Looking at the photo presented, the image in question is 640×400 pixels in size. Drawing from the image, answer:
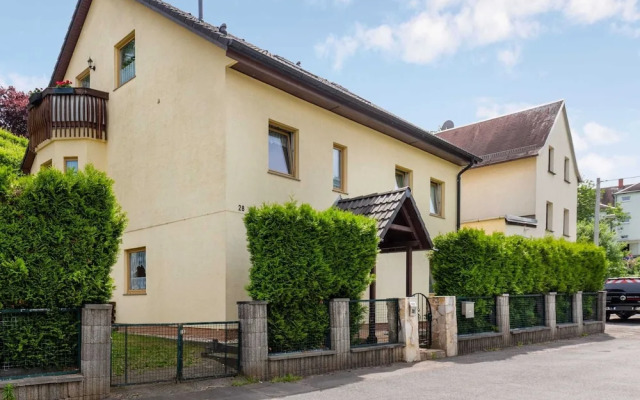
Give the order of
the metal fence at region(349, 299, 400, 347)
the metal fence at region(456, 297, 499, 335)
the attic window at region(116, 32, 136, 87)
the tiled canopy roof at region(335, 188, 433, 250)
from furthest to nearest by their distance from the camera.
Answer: the attic window at region(116, 32, 136, 87), the metal fence at region(456, 297, 499, 335), the tiled canopy roof at region(335, 188, 433, 250), the metal fence at region(349, 299, 400, 347)

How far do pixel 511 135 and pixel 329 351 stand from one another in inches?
804

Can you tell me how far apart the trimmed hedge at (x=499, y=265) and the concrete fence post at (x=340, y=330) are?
4.62 m

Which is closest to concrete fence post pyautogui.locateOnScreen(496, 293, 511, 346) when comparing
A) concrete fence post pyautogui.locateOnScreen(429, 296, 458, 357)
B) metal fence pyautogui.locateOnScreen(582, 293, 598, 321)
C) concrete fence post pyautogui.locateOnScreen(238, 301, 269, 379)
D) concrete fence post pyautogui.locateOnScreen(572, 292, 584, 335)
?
concrete fence post pyautogui.locateOnScreen(429, 296, 458, 357)

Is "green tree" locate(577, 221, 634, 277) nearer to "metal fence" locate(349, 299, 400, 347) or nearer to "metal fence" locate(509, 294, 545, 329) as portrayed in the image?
"metal fence" locate(509, 294, 545, 329)

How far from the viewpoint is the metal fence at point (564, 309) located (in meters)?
16.8

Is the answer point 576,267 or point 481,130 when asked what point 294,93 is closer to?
point 576,267

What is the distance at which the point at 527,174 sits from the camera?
24469 millimetres

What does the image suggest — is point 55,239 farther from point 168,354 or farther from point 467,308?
point 467,308

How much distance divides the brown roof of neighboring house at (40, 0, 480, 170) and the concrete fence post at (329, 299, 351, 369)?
5214 mm

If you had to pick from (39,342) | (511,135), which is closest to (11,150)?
(39,342)

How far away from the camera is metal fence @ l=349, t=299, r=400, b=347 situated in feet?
34.3

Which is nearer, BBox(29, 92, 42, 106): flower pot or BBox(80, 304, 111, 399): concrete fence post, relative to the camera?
BBox(80, 304, 111, 399): concrete fence post

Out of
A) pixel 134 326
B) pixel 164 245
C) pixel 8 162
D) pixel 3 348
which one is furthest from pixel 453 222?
pixel 8 162

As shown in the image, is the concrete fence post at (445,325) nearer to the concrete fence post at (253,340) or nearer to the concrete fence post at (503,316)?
the concrete fence post at (503,316)
